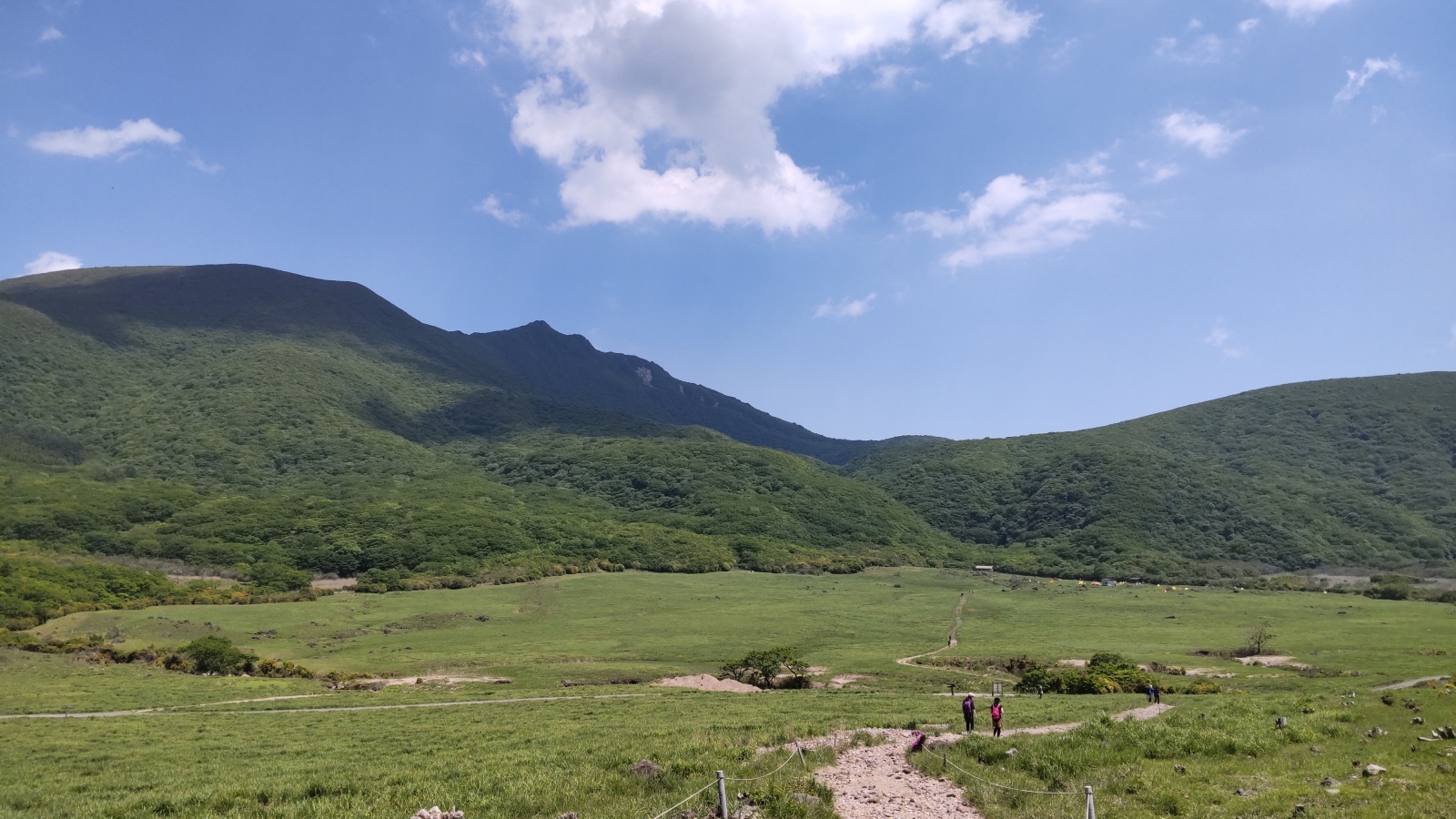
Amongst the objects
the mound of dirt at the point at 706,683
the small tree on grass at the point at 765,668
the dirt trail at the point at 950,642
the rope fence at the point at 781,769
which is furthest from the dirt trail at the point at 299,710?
the dirt trail at the point at 950,642

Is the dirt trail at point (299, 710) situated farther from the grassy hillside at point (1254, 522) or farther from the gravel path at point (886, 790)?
the grassy hillside at point (1254, 522)

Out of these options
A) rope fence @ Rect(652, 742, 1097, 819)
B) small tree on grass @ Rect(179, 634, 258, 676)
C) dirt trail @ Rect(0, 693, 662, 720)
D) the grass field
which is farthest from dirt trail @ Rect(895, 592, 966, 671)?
small tree on grass @ Rect(179, 634, 258, 676)

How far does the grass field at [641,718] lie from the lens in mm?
15508

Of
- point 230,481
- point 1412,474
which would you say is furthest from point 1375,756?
point 1412,474

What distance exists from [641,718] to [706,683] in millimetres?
22006

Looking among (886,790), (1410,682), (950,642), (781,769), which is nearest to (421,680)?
(781,769)

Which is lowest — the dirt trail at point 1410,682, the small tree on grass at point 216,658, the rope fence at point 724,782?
the dirt trail at point 1410,682

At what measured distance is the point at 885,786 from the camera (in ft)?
53.9

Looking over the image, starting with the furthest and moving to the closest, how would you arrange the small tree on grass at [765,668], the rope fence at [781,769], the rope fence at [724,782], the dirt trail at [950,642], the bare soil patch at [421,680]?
the dirt trail at [950,642] < the bare soil patch at [421,680] < the small tree on grass at [765,668] < the rope fence at [724,782] < the rope fence at [781,769]

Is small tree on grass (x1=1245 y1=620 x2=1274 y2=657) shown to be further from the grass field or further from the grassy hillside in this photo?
the grassy hillside

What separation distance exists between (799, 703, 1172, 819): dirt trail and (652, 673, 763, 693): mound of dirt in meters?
30.2

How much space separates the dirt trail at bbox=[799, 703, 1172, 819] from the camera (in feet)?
47.9

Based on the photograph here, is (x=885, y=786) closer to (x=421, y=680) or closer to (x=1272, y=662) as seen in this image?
(x=421, y=680)

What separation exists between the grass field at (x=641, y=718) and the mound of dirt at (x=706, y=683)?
11.5ft
